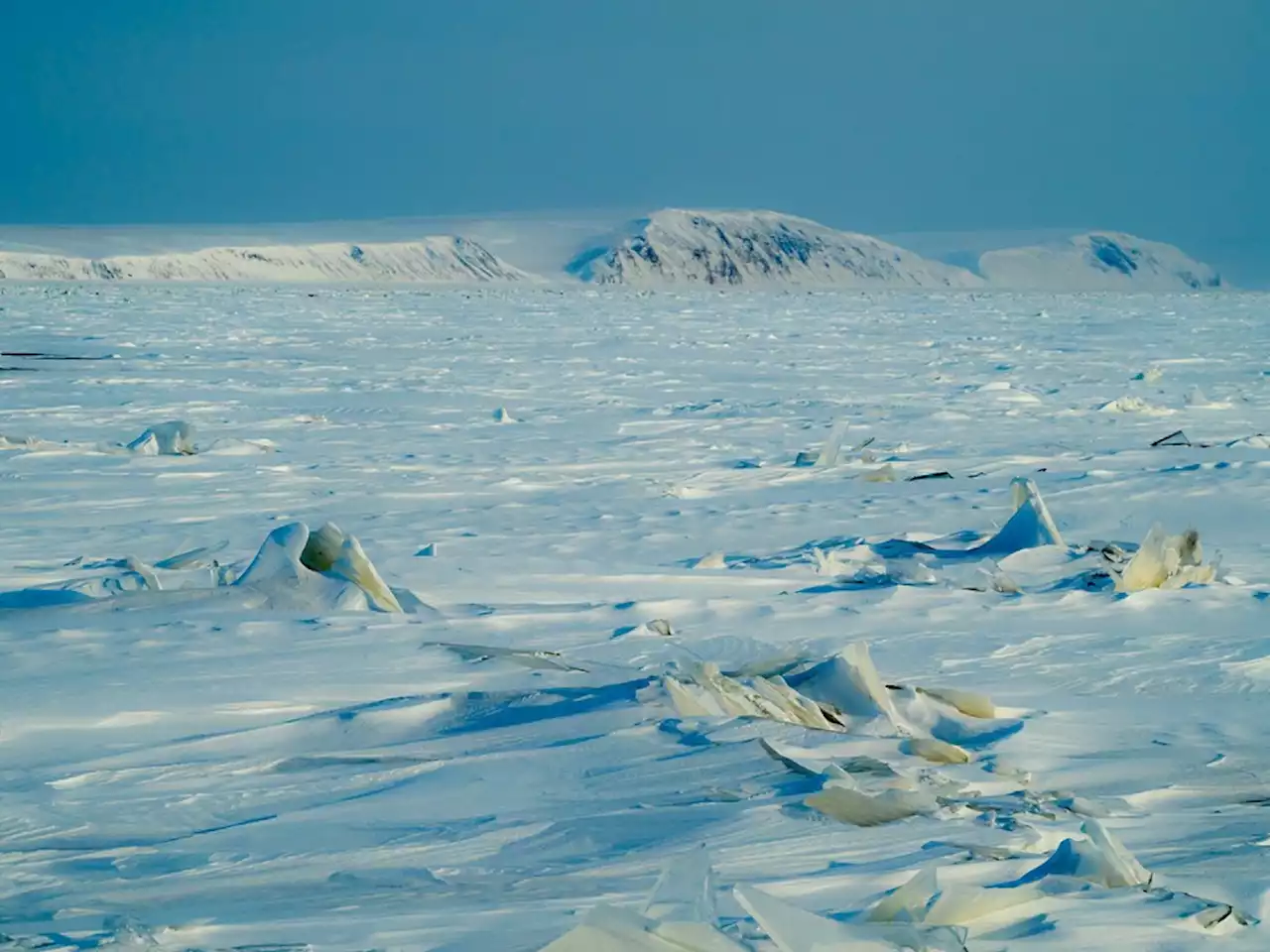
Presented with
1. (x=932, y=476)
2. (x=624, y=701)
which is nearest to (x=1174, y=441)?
(x=932, y=476)

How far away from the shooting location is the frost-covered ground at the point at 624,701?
71.9 inches

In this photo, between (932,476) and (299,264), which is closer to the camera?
(932,476)

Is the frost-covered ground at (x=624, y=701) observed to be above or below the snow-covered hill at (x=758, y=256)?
above

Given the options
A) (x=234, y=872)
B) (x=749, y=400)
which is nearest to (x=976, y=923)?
(x=234, y=872)

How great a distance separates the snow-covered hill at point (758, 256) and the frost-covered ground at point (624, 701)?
135010 millimetres

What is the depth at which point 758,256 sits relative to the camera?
164 metres

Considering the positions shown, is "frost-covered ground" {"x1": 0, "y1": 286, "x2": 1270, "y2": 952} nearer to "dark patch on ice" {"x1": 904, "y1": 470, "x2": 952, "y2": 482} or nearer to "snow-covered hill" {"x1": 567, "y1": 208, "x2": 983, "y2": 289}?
"dark patch on ice" {"x1": 904, "y1": 470, "x2": 952, "y2": 482}

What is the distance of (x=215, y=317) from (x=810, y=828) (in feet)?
80.3

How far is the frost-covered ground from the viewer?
1.83 m

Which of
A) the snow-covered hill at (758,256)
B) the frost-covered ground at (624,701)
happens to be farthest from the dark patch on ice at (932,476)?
the snow-covered hill at (758,256)

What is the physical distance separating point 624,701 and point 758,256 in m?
164

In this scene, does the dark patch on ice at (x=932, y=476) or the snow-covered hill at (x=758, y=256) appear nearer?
the dark patch on ice at (x=932, y=476)

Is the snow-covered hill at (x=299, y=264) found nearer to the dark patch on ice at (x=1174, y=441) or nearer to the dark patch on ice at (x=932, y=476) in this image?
the dark patch on ice at (x=1174, y=441)

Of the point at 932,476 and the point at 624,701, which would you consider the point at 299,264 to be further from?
the point at 624,701
